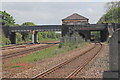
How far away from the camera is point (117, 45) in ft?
22.8

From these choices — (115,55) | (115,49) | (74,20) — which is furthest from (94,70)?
(74,20)

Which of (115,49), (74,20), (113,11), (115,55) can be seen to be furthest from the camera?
(74,20)

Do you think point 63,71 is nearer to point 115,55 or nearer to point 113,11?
point 115,55

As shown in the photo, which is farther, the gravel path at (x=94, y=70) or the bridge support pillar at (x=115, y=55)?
the gravel path at (x=94, y=70)

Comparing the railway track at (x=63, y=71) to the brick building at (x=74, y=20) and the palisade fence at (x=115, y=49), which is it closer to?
the palisade fence at (x=115, y=49)

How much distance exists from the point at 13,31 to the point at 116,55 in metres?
60.4

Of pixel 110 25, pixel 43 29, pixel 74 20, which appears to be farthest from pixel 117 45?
pixel 74 20

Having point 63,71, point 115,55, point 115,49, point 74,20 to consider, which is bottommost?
point 63,71

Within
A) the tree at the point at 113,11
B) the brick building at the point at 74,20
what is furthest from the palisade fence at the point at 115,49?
the brick building at the point at 74,20

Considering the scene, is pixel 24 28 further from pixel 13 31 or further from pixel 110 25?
pixel 110 25

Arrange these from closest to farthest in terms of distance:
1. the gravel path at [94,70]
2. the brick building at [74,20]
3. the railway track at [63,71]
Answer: the railway track at [63,71] < the gravel path at [94,70] < the brick building at [74,20]

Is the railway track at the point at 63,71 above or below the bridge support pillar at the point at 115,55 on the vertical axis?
below

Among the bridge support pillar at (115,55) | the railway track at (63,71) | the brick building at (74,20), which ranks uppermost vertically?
the brick building at (74,20)

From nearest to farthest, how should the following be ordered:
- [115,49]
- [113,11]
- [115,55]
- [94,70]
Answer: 1. [115,49]
2. [115,55]
3. [94,70]
4. [113,11]
